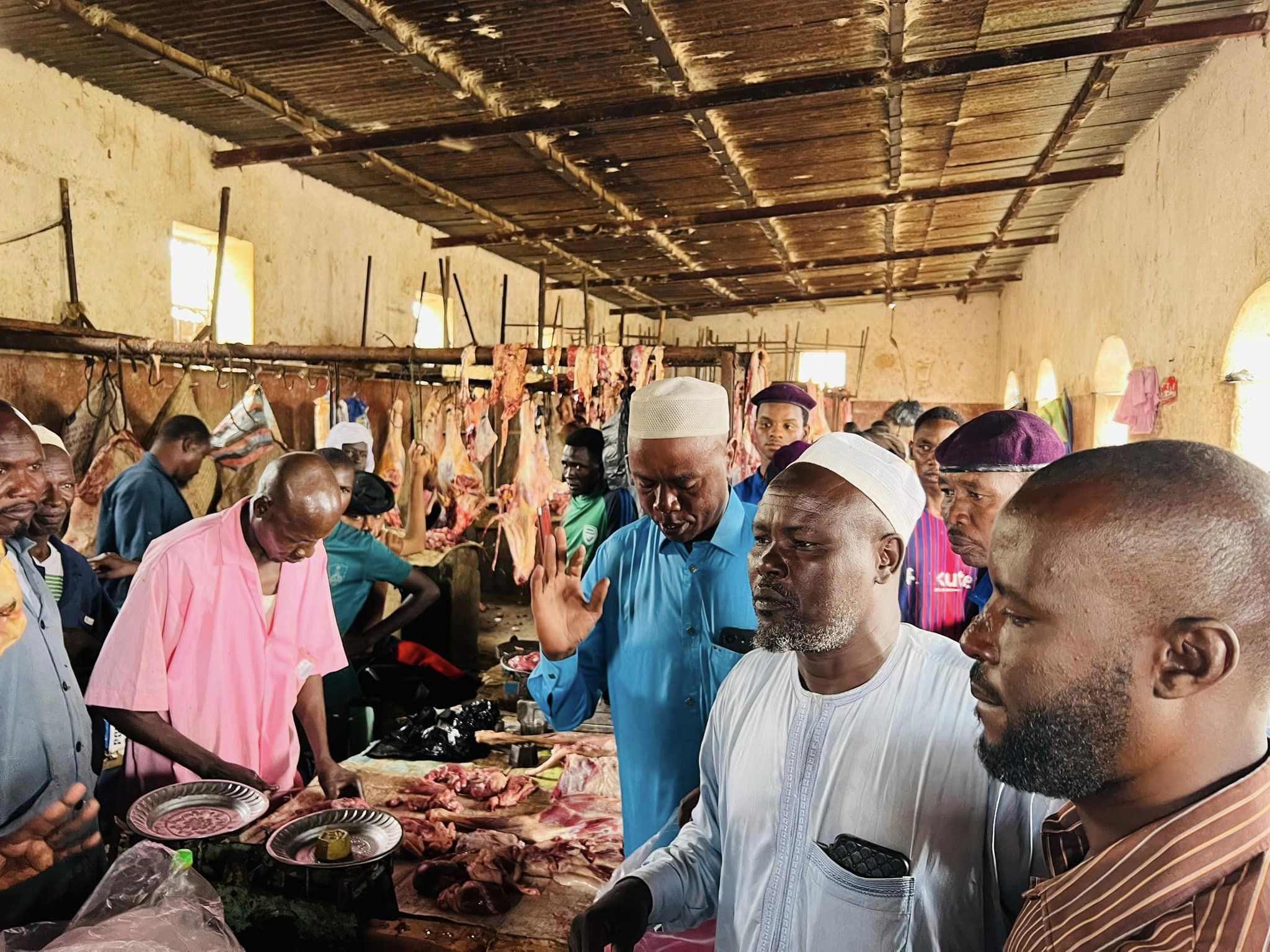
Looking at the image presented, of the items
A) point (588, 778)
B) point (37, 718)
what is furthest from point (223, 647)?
point (588, 778)

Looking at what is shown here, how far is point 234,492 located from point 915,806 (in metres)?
6.64

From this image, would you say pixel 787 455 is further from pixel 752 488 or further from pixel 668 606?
pixel 668 606

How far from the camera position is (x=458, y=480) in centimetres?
786

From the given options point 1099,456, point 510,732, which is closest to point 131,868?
point 1099,456

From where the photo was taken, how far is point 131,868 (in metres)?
2.07

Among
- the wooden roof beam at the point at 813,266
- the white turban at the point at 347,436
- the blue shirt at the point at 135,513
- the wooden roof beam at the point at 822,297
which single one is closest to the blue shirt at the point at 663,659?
the blue shirt at the point at 135,513

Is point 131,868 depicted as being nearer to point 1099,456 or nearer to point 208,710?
point 208,710

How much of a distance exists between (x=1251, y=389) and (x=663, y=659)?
5.06 meters

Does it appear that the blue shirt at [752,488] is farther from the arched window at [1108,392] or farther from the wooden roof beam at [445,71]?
the arched window at [1108,392]

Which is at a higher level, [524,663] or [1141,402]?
[1141,402]

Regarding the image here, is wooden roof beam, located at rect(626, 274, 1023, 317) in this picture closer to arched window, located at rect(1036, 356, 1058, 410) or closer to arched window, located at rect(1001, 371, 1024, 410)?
arched window, located at rect(1001, 371, 1024, 410)

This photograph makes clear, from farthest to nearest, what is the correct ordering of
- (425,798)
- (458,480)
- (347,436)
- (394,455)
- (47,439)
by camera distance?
(394,455) → (458,480) → (347,436) → (47,439) → (425,798)

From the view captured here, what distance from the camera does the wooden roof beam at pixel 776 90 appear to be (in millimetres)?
5688

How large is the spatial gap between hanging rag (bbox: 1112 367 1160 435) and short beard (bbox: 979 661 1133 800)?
285 inches
